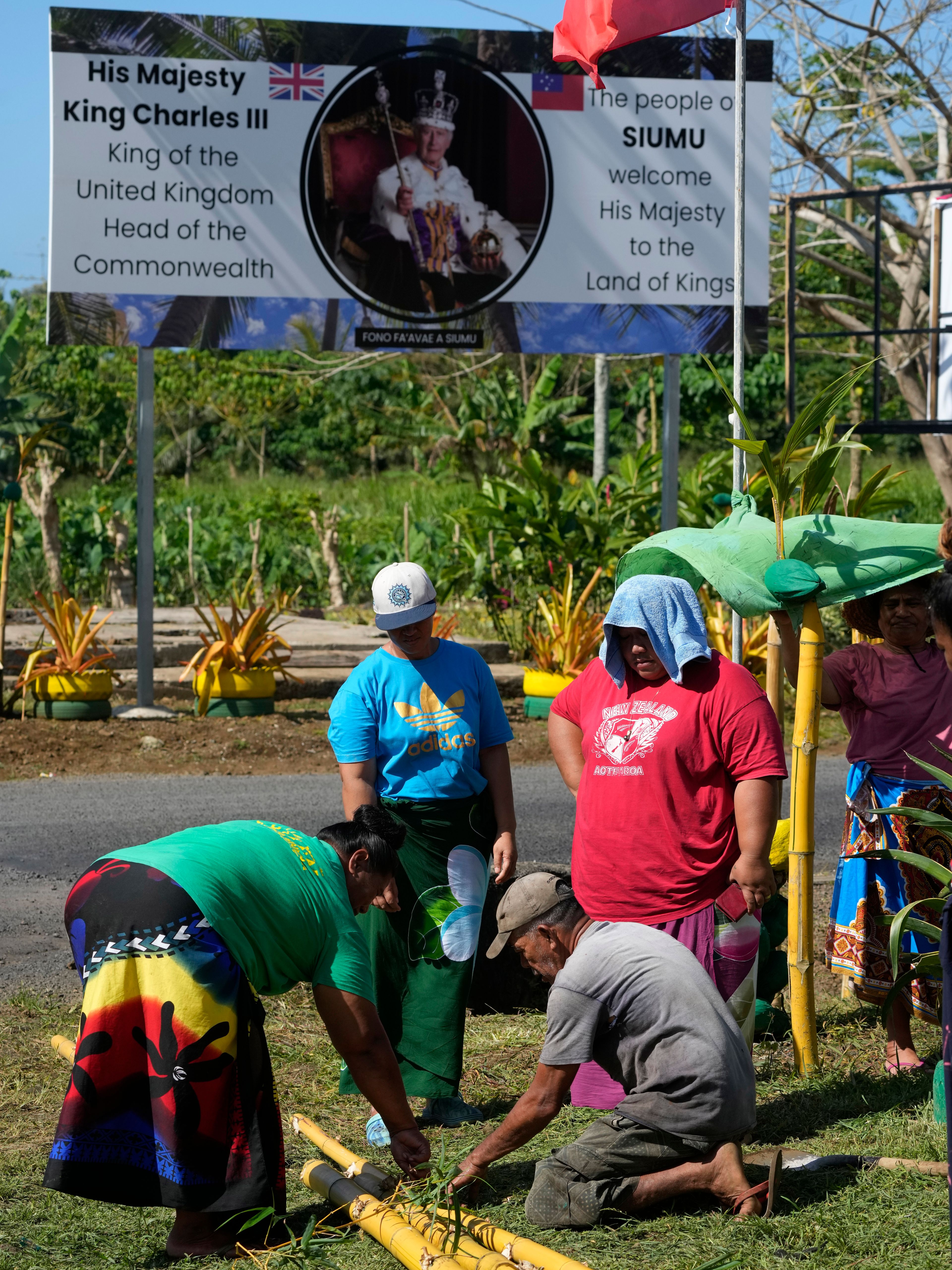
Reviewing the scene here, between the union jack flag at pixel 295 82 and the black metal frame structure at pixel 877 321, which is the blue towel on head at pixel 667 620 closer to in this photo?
the black metal frame structure at pixel 877 321

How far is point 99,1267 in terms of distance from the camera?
330 centimetres

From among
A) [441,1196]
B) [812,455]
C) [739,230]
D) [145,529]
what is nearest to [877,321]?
[739,230]

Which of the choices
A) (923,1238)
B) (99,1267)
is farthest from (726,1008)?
(99,1267)

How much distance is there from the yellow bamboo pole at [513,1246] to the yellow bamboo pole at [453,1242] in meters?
0.02

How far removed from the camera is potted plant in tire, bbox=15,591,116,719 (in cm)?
Answer: 1086

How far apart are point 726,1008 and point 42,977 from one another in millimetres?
3114

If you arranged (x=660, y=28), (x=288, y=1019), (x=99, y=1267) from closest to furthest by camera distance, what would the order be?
(x=99, y=1267), (x=288, y=1019), (x=660, y=28)

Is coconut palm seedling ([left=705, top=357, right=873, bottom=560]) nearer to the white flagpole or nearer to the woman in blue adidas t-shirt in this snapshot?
the white flagpole

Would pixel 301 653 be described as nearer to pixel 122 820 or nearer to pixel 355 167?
pixel 355 167

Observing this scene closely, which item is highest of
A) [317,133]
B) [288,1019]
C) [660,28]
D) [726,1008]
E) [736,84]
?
[317,133]

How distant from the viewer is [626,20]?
6.06 metres

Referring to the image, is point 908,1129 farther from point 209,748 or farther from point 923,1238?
point 209,748

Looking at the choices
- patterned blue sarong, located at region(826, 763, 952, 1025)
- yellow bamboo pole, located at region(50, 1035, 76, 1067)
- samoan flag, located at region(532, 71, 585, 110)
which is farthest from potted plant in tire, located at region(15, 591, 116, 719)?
patterned blue sarong, located at region(826, 763, 952, 1025)

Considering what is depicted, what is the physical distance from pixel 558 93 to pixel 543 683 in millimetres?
4867
